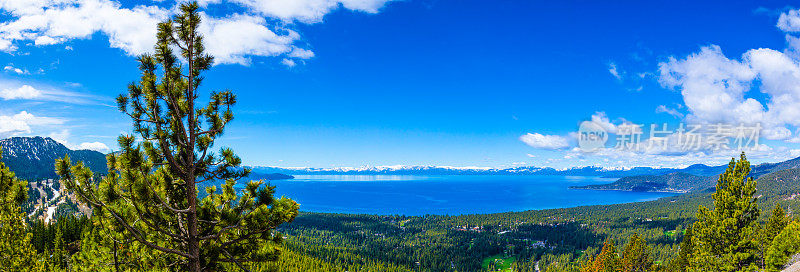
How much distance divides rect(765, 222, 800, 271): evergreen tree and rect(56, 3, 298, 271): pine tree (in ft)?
126

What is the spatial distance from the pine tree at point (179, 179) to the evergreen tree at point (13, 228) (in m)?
12.1

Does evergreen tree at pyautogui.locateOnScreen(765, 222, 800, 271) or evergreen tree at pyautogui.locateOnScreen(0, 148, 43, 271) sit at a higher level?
evergreen tree at pyautogui.locateOnScreen(0, 148, 43, 271)

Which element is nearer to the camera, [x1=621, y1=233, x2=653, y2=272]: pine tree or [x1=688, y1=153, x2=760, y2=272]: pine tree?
[x1=688, y1=153, x2=760, y2=272]: pine tree

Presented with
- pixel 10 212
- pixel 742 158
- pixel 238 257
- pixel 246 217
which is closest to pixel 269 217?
pixel 246 217

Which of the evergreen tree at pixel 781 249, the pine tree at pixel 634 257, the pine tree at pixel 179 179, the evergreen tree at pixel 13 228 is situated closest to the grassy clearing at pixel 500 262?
the pine tree at pixel 634 257

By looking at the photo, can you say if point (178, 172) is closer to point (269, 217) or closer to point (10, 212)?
point (269, 217)

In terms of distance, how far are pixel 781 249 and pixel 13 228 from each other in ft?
174

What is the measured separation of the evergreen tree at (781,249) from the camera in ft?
91.7

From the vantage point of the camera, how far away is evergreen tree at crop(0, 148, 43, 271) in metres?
14.3

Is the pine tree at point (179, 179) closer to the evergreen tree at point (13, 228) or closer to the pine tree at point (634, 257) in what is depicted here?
the evergreen tree at point (13, 228)

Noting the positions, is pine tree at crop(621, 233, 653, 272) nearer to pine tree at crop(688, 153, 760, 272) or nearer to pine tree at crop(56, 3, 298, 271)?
pine tree at crop(688, 153, 760, 272)

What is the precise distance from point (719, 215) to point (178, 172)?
34374 millimetres

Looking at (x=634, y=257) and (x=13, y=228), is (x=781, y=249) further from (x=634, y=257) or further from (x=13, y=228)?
(x=13, y=228)

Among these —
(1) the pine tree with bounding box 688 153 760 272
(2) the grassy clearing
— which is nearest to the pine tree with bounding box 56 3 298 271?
(1) the pine tree with bounding box 688 153 760 272
